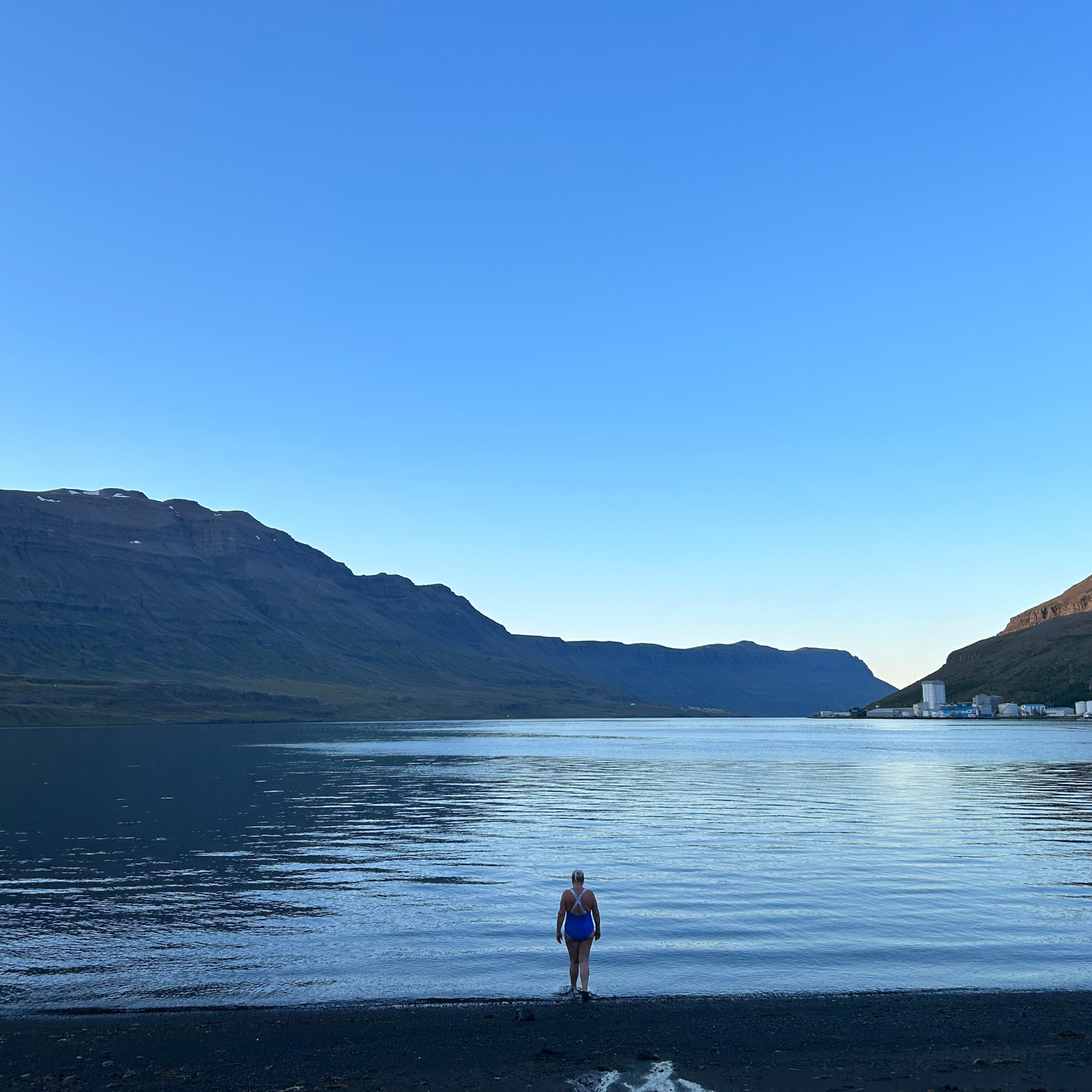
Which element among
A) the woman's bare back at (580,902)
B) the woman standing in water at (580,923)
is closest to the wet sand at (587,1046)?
the woman standing in water at (580,923)

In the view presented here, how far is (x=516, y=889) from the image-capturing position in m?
41.7

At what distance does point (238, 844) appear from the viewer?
182ft

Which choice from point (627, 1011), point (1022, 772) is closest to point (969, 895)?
point (627, 1011)

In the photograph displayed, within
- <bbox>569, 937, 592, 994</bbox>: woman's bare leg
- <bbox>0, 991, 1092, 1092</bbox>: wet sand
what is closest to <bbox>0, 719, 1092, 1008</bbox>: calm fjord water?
<bbox>569, 937, 592, 994</bbox>: woman's bare leg

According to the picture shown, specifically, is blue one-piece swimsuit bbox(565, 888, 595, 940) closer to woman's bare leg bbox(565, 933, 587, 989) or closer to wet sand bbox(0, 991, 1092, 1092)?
woman's bare leg bbox(565, 933, 587, 989)

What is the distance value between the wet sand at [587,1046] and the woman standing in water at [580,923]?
1207mm

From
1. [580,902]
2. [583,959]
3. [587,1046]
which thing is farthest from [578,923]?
[587,1046]

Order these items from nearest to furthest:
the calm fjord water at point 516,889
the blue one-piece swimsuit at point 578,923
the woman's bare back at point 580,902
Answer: the woman's bare back at point 580,902 → the blue one-piece swimsuit at point 578,923 → the calm fjord water at point 516,889

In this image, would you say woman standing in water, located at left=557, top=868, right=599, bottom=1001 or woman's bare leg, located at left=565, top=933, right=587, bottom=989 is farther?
woman's bare leg, located at left=565, top=933, right=587, bottom=989

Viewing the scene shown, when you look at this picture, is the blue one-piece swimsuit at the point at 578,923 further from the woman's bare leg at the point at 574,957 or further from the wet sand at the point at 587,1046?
the wet sand at the point at 587,1046

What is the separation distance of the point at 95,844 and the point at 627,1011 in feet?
137

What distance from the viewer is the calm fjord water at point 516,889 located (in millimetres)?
28312

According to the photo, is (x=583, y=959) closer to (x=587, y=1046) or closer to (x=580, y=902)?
(x=580, y=902)

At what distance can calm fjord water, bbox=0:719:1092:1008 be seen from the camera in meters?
28.3
